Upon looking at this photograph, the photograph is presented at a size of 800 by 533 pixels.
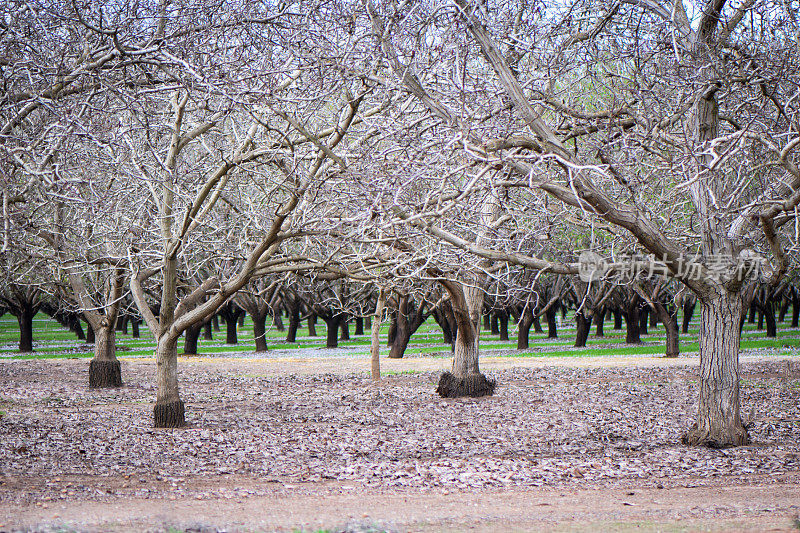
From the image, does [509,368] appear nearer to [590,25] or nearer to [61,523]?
[590,25]

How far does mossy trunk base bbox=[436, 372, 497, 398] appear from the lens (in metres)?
17.0

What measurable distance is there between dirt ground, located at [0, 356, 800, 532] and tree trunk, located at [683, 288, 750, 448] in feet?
0.85

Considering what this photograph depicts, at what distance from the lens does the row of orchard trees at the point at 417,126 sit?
7867 millimetres

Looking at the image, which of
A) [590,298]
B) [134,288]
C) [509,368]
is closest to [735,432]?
[134,288]

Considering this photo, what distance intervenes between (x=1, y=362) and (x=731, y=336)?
2742 centimetres

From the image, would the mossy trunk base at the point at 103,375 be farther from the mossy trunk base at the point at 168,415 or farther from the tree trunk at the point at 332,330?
the tree trunk at the point at 332,330

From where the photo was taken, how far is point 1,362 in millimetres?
29891

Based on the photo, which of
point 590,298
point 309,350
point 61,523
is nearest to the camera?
point 61,523

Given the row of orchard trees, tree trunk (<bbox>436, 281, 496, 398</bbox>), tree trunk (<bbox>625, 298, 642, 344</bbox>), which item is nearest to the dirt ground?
tree trunk (<bbox>436, 281, 496, 398</bbox>)

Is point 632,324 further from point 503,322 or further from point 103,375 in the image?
point 103,375

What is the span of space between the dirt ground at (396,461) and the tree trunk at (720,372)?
0.85 ft

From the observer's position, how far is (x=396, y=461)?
418 inches

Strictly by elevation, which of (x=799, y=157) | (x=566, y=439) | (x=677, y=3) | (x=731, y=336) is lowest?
(x=566, y=439)

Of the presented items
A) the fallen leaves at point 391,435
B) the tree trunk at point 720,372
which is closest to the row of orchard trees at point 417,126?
the tree trunk at point 720,372
